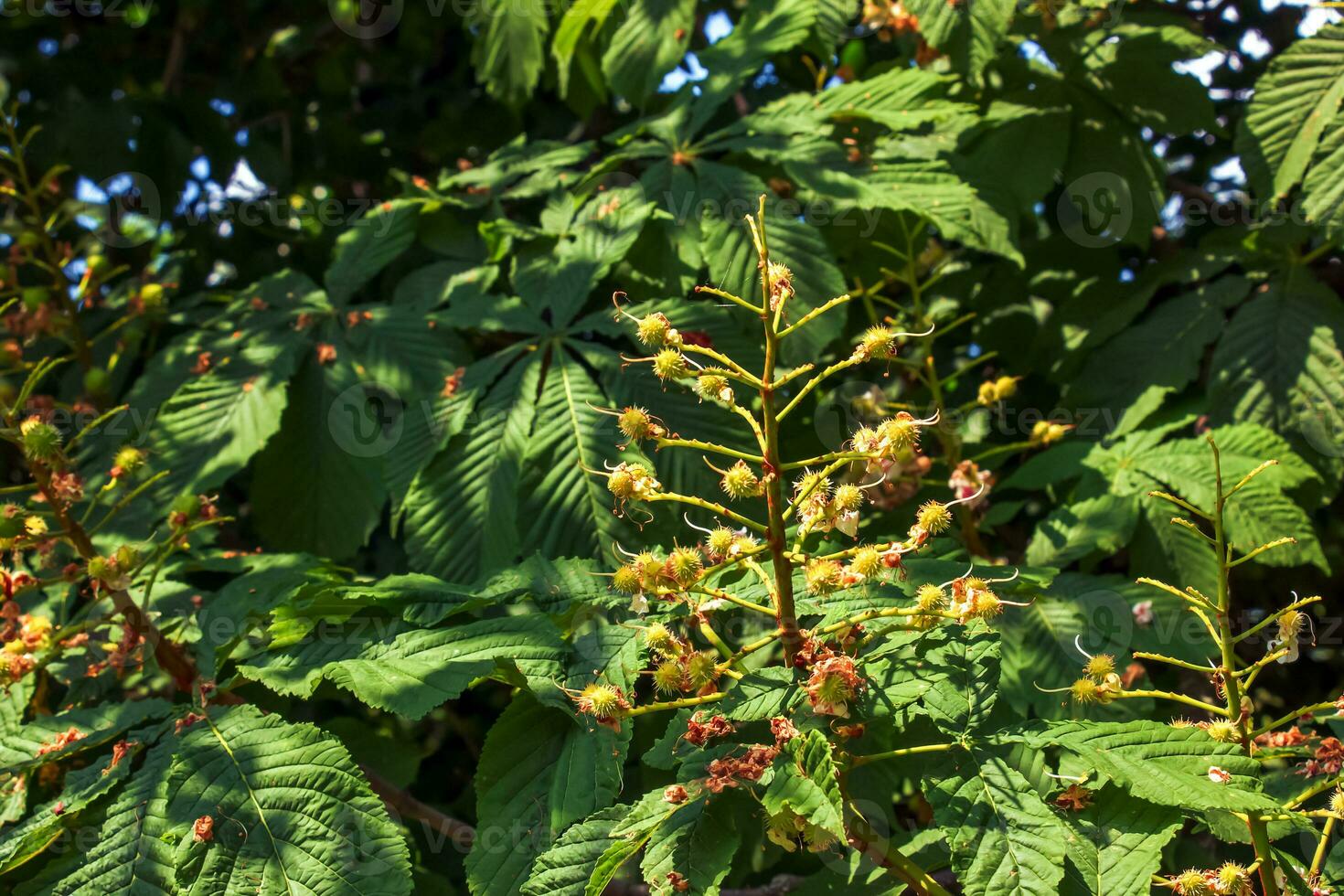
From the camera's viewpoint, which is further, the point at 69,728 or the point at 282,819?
the point at 69,728

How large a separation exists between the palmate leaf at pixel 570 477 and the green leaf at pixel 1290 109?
1612 mm

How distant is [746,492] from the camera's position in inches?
61.7

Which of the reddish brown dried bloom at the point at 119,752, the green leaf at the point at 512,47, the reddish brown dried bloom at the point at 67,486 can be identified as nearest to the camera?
the reddish brown dried bloom at the point at 119,752

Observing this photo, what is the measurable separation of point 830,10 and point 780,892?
7.21 ft

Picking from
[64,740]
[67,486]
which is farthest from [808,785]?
[67,486]

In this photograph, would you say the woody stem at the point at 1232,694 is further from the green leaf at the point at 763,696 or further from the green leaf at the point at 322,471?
the green leaf at the point at 322,471

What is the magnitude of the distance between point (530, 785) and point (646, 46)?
2.02m

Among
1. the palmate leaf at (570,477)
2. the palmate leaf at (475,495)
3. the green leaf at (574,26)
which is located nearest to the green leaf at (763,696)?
the palmate leaf at (570,477)

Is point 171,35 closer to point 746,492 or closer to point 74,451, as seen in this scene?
point 74,451

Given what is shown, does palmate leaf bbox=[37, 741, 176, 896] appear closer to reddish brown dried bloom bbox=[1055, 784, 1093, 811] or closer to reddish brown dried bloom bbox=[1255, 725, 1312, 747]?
reddish brown dried bloom bbox=[1055, 784, 1093, 811]

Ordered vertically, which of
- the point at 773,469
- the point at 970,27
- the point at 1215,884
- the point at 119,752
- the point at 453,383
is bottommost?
the point at 1215,884

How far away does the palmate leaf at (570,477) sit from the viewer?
2.29 meters

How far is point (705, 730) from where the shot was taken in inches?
62.2

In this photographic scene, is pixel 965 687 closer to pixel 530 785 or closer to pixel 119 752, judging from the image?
pixel 530 785
